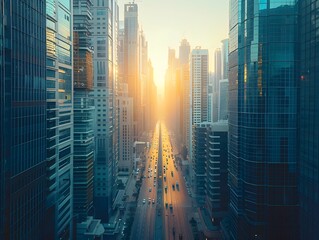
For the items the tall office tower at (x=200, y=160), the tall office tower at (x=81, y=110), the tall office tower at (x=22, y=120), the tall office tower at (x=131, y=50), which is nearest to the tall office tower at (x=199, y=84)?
the tall office tower at (x=200, y=160)

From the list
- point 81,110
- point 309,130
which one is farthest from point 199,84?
point 309,130

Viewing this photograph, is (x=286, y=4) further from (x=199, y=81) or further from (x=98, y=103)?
(x=199, y=81)

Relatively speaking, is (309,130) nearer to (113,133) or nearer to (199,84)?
(113,133)

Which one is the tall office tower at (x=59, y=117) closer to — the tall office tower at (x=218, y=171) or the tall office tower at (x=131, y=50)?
the tall office tower at (x=218, y=171)

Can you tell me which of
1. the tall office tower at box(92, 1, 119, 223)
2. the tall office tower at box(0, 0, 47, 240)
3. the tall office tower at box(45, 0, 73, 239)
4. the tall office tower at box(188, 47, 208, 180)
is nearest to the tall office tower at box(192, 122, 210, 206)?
the tall office tower at box(92, 1, 119, 223)

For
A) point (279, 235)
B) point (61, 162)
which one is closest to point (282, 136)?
point (279, 235)

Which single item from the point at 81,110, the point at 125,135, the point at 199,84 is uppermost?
the point at 199,84

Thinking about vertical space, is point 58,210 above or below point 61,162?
below
